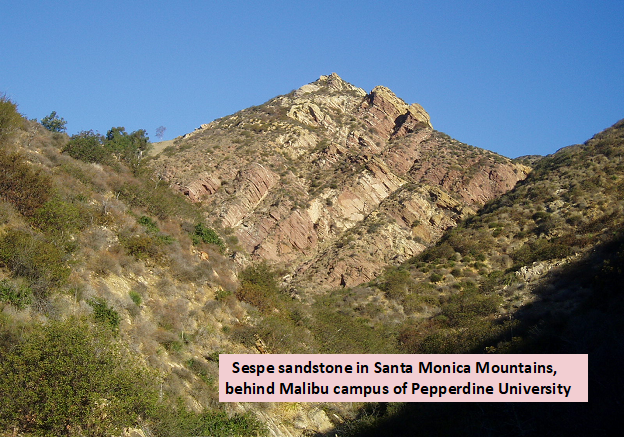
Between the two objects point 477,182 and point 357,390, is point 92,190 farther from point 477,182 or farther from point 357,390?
point 477,182

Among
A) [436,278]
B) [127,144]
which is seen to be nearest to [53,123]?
[127,144]

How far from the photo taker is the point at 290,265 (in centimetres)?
4312

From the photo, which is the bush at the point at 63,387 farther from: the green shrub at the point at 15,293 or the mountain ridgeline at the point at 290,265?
the green shrub at the point at 15,293

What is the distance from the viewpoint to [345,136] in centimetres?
6209

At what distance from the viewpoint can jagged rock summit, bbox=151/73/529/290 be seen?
44312 millimetres

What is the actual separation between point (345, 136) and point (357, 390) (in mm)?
46395

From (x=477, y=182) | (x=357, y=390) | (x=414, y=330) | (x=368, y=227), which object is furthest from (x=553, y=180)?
(x=357, y=390)

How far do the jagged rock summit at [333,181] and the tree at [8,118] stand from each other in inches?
714

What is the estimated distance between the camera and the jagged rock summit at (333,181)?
44312 mm

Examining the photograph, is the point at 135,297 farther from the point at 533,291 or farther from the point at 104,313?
the point at 533,291

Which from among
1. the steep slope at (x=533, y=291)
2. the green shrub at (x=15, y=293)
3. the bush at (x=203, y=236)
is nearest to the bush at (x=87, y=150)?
the bush at (x=203, y=236)

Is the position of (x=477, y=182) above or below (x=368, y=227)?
above

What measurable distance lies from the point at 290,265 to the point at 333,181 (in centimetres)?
1339

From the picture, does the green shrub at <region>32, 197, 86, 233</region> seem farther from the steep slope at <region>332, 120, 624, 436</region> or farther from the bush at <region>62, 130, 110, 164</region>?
the steep slope at <region>332, 120, 624, 436</region>
